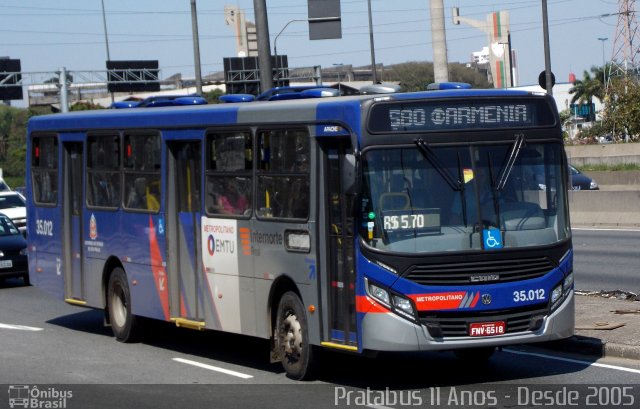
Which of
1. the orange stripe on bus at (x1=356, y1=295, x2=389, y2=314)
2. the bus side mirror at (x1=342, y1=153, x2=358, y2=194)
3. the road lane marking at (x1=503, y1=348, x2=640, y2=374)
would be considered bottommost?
the road lane marking at (x1=503, y1=348, x2=640, y2=374)

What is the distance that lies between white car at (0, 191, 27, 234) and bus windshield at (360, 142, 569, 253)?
2113 cm

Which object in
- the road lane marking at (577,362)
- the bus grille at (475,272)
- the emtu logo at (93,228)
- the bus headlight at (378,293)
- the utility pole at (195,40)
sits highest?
the utility pole at (195,40)

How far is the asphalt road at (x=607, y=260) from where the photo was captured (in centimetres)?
1894

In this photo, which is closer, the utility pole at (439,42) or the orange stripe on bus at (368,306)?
the orange stripe on bus at (368,306)

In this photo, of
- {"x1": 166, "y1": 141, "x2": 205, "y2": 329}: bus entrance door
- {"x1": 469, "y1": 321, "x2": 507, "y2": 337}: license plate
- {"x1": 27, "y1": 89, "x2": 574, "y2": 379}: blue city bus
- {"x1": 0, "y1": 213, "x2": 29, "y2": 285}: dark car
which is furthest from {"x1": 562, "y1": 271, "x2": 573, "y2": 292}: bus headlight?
{"x1": 0, "y1": 213, "x2": 29, "y2": 285}: dark car

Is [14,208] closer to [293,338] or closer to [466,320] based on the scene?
[293,338]

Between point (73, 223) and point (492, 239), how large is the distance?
24.5 feet

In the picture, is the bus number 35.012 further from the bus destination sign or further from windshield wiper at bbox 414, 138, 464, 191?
the bus destination sign

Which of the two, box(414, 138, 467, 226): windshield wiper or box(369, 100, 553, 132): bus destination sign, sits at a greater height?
box(369, 100, 553, 132): bus destination sign

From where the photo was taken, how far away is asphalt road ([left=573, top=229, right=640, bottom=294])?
746 inches

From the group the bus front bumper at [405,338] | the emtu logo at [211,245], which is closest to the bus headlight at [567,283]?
the bus front bumper at [405,338]

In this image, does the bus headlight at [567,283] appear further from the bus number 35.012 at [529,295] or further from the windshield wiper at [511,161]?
the windshield wiper at [511,161]

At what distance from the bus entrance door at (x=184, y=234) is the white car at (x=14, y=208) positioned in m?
17.2

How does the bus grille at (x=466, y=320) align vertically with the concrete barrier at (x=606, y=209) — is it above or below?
above
